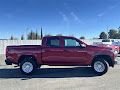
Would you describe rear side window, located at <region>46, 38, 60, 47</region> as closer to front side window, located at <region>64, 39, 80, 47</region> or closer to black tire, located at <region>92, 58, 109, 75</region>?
front side window, located at <region>64, 39, 80, 47</region>

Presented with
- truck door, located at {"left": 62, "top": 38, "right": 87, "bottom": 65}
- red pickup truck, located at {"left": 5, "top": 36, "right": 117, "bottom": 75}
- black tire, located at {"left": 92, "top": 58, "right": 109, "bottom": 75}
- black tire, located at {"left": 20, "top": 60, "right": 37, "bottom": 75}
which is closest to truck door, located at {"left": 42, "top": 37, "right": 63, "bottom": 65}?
red pickup truck, located at {"left": 5, "top": 36, "right": 117, "bottom": 75}

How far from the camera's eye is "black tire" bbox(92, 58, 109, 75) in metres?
5.47

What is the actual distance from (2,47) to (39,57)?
13.1m

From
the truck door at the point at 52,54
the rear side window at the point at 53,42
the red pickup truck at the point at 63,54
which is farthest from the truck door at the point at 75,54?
the rear side window at the point at 53,42

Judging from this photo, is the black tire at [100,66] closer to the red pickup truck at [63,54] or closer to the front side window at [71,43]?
the red pickup truck at [63,54]

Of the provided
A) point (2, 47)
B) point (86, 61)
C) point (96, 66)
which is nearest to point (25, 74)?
point (86, 61)

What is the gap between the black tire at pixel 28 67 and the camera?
18.5 feet

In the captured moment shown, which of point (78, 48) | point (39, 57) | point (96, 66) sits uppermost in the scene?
point (78, 48)

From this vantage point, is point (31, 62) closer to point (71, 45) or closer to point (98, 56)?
point (71, 45)

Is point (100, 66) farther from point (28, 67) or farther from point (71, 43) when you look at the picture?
point (28, 67)

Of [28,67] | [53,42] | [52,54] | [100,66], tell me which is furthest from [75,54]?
[28,67]

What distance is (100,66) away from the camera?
561cm

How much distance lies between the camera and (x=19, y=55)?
573cm

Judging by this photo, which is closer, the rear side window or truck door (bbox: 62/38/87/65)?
truck door (bbox: 62/38/87/65)
